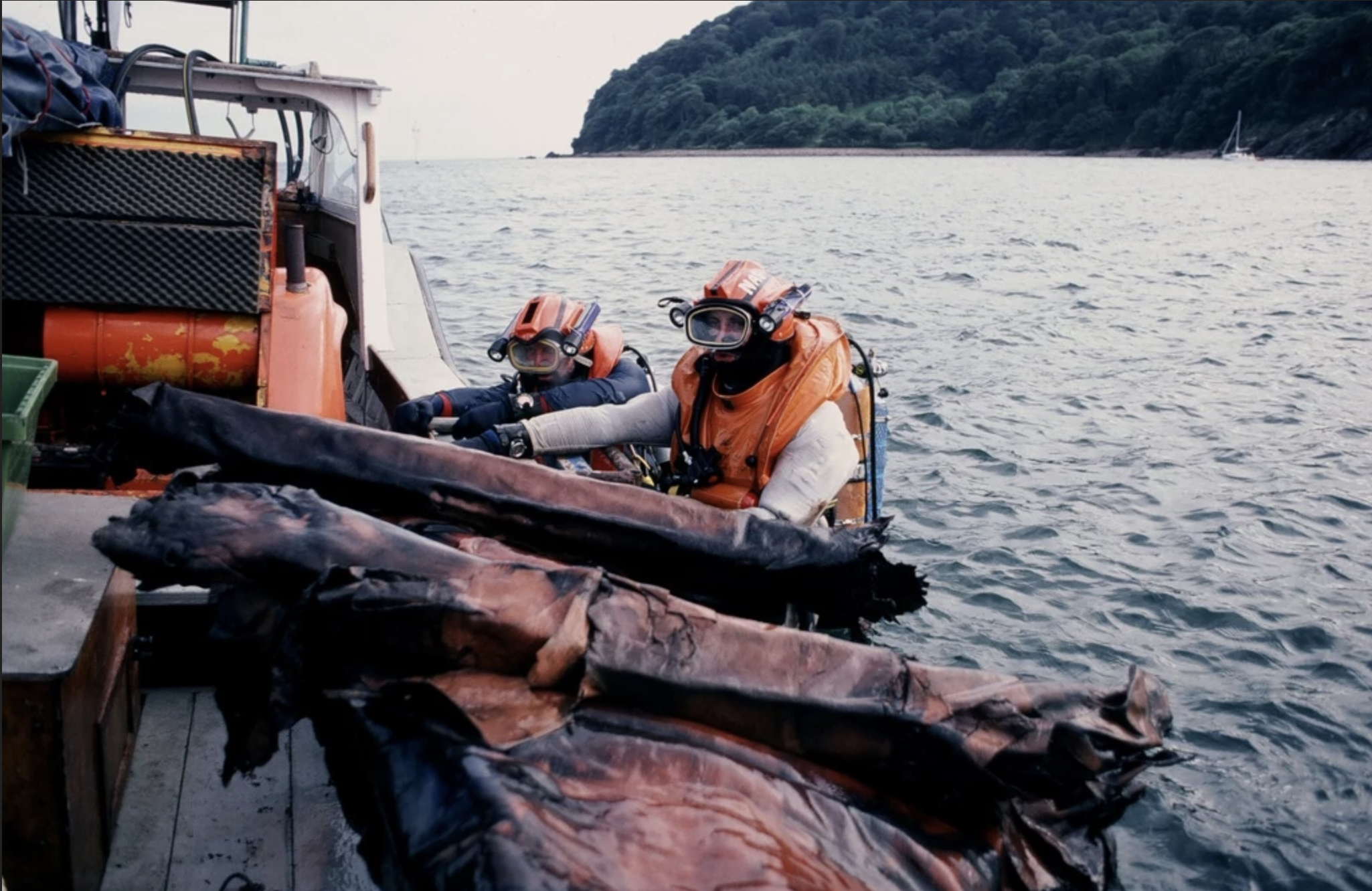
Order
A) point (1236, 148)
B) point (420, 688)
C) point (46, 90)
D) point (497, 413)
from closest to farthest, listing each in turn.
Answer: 1. point (420, 688)
2. point (46, 90)
3. point (497, 413)
4. point (1236, 148)

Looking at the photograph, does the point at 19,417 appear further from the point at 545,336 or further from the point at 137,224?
the point at 545,336

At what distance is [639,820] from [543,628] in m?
0.43

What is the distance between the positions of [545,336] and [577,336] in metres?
0.16

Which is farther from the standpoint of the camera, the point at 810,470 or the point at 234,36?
the point at 234,36

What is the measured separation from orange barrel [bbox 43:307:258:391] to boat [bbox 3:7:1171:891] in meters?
0.50

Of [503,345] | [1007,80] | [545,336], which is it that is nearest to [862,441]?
[545,336]

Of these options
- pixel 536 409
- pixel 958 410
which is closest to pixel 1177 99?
pixel 958 410

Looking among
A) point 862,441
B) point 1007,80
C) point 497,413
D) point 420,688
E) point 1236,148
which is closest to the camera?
point 420,688

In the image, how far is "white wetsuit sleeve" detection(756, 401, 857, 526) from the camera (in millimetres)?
4324

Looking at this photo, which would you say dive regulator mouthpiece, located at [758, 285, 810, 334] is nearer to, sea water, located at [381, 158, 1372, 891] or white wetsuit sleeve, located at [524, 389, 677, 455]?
white wetsuit sleeve, located at [524, 389, 677, 455]

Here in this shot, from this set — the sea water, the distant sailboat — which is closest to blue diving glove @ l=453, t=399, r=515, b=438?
the sea water

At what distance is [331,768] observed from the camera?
2.44 m

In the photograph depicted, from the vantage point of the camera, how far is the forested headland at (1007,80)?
3068 inches

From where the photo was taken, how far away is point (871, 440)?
18.4 feet
